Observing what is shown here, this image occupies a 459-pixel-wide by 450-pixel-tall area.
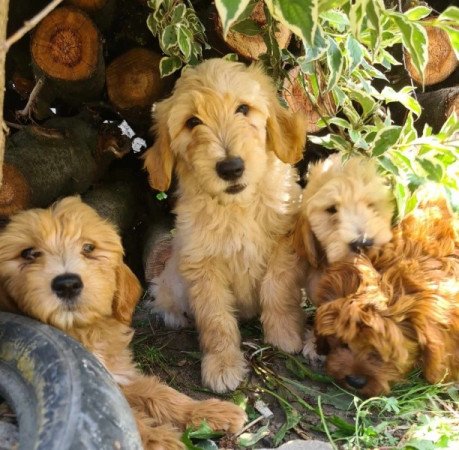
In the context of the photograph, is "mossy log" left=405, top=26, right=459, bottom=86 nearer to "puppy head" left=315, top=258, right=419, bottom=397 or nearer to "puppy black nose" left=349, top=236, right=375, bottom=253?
A: "puppy black nose" left=349, top=236, right=375, bottom=253

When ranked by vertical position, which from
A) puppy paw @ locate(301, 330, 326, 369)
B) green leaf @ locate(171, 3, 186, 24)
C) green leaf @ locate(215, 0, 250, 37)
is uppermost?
green leaf @ locate(215, 0, 250, 37)

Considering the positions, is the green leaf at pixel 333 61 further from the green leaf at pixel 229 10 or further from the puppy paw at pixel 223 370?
the puppy paw at pixel 223 370

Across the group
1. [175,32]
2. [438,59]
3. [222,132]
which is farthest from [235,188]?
[438,59]

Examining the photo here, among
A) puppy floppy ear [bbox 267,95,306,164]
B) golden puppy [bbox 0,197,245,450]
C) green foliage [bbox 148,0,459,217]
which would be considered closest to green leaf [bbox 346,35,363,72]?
green foliage [bbox 148,0,459,217]

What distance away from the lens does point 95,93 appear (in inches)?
129

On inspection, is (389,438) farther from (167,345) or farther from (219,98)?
(219,98)

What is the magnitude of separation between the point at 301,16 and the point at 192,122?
3.35ft

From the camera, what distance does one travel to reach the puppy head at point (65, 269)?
2205 mm

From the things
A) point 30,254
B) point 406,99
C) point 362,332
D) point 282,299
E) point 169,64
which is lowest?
point 282,299

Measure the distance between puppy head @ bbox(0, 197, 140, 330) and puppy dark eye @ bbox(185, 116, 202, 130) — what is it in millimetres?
622

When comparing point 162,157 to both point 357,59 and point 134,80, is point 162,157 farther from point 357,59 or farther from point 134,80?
point 357,59

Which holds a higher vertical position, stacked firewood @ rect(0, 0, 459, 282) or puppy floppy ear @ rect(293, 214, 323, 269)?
stacked firewood @ rect(0, 0, 459, 282)

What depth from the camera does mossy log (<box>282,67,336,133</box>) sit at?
318cm

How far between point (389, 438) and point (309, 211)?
1.05m
